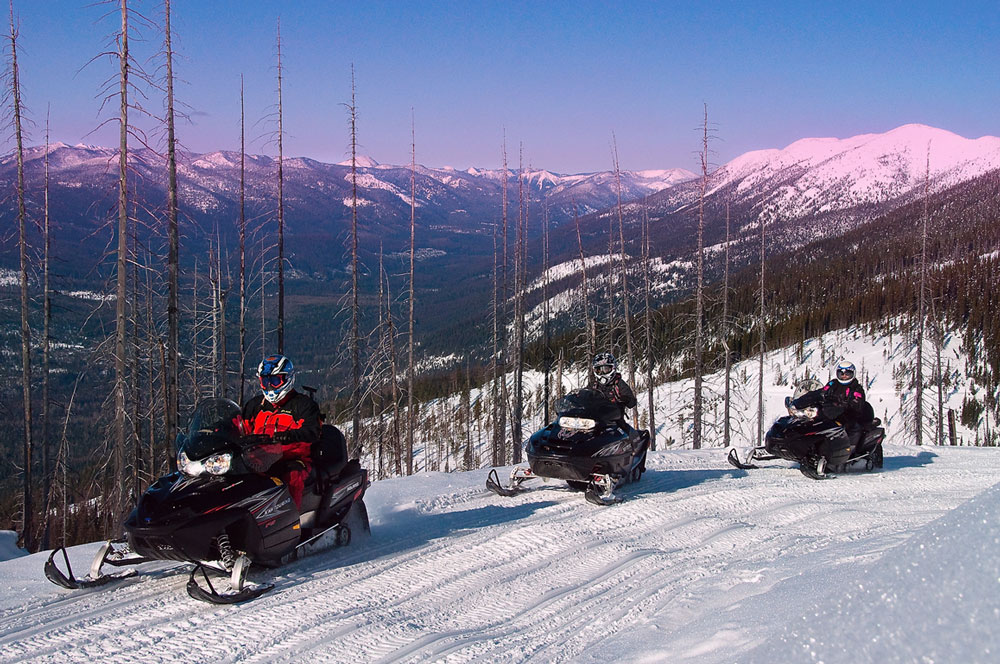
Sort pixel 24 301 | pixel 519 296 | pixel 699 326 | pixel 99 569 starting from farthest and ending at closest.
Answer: pixel 519 296 < pixel 699 326 < pixel 24 301 < pixel 99 569

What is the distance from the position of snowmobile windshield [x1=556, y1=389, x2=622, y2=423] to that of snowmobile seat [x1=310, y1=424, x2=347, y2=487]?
3.37m

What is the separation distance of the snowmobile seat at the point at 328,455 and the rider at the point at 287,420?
0.35 ft

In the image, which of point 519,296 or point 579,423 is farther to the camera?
point 519,296

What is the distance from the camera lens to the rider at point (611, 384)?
9148 mm

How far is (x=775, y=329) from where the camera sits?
Result: 222 ft

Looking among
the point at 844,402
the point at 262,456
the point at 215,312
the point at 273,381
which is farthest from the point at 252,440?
the point at 215,312

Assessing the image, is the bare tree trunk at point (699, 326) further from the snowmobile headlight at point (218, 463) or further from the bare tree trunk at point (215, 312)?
the snowmobile headlight at point (218, 463)

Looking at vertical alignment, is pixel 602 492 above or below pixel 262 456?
Result: below

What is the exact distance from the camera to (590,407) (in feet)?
29.2

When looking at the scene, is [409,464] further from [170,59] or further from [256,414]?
[256,414]

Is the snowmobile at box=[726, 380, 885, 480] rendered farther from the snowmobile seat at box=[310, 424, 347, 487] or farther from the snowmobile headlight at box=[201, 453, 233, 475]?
the snowmobile headlight at box=[201, 453, 233, 475]

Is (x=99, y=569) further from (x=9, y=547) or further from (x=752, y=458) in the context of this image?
(x=752, y=458)

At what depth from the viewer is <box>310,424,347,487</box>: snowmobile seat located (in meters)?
6.18

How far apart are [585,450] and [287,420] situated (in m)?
3.85
